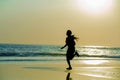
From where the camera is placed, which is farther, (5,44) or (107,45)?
(107,45)

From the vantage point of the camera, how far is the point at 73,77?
15344mm

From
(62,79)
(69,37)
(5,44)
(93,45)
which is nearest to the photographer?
(62,79)

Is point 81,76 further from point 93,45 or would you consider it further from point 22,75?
point 93,45

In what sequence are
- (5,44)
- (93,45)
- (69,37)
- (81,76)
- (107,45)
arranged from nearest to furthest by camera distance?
(81,76)
(69,37)
(5,44)
(107,45)
(93,45)

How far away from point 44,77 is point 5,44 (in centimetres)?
4891

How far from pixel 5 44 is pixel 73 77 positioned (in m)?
49.3

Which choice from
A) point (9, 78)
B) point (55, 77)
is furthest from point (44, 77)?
point (9, 78)

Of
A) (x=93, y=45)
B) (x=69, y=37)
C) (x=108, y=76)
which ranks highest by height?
(x=69, y=37)

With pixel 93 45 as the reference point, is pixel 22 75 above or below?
above

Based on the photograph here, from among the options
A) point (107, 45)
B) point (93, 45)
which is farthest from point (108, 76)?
point (93, 45)

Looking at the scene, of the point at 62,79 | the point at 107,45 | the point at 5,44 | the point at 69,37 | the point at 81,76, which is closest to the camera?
the point at 62,79

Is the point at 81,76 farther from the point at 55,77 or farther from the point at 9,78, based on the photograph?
the point at 9,78

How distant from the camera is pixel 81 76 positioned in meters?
15.9

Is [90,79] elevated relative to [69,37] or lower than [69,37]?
lower
